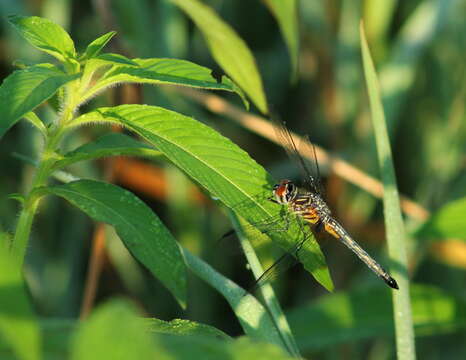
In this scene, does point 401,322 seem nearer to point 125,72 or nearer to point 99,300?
point 125,72

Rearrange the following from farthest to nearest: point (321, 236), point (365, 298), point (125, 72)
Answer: point (365, 298) < point (321, 236) < point (125, 72)

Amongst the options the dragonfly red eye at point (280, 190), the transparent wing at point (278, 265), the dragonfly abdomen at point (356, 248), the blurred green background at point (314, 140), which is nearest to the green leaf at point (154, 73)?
the transparent wing at point (278, 265)

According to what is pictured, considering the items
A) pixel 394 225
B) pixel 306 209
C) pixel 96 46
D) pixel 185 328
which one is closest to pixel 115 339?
pixel 185 328

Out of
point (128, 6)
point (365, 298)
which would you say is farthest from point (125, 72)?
point (128, 6)

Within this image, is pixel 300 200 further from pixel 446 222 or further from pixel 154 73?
pixel 154 73

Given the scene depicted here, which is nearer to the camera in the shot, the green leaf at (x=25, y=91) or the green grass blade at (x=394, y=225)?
the green leaf at (x=25, y=91)

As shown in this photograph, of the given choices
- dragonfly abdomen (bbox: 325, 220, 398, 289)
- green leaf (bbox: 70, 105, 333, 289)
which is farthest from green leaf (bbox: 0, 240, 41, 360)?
dragonfly abdomen (bbox: 325, 220, 398, 289)

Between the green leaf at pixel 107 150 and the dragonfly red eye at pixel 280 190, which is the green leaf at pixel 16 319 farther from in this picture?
the dragonfly red eye at pixel 280 190
